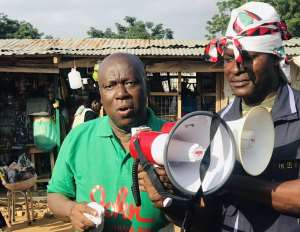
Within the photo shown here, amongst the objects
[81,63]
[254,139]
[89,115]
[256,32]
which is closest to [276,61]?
[256,32]

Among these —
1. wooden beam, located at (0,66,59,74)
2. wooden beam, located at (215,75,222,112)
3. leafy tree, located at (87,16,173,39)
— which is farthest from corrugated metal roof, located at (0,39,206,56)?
leafy tree, located at (87,16,173,39)

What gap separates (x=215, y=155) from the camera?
5.37ft

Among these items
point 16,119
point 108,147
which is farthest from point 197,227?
point 16,119

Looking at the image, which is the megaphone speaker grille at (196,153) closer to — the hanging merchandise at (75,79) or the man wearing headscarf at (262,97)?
the man wearing headscarf at (262,97)

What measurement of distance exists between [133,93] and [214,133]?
57 cm

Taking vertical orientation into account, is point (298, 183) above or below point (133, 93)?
below

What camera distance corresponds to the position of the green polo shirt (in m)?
2.06

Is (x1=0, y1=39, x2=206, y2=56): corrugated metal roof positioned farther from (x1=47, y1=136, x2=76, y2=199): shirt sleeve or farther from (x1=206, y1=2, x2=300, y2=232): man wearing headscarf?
(x1=206, y1=2, x2=300, y2=232): man wearing headscarf

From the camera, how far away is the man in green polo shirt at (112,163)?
6.75ft

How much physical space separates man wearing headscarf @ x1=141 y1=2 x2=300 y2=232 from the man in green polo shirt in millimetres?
327

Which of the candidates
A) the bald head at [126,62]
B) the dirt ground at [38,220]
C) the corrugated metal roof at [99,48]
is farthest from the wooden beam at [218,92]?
the bald head at [126,62]

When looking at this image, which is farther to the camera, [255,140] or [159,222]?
[159,222]

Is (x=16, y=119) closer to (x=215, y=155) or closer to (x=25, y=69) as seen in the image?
(x=25, y=69)

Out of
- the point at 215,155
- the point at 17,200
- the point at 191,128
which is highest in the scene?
the point at 191,128
